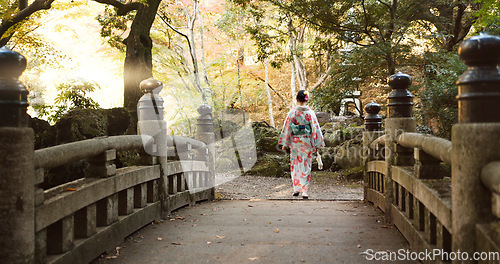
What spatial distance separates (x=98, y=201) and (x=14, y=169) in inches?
53.5

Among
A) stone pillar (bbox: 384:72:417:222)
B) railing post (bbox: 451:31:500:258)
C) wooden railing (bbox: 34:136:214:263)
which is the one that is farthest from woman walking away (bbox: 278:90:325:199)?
railing post (bbox: 451:31:500:258)

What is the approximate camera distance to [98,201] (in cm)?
352

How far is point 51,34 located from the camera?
16031 millimetres

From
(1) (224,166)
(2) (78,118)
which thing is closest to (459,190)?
(2) (78,118)

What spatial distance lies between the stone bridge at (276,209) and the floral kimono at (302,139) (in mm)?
1801

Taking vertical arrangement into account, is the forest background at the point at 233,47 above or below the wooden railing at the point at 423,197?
above

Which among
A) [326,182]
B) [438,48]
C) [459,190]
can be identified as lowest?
[326,182]

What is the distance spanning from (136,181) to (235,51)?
1566cm

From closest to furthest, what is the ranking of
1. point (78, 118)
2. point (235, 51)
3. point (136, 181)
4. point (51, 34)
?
point (136, 181)
point (78, 118)
point (51, 34)
point (235, 51)

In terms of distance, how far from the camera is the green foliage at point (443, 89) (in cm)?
956

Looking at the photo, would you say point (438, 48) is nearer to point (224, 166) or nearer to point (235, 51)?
point (224, 166)

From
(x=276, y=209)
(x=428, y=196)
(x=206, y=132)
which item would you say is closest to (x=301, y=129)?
(x=206, y=132)

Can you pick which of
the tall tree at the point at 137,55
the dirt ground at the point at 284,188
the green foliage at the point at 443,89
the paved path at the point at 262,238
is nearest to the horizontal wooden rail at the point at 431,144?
the paved path at the point at 262,238

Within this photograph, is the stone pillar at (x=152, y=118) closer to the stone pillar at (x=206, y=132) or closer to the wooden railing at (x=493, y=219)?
the stone pillar at (x=206, y=132)
